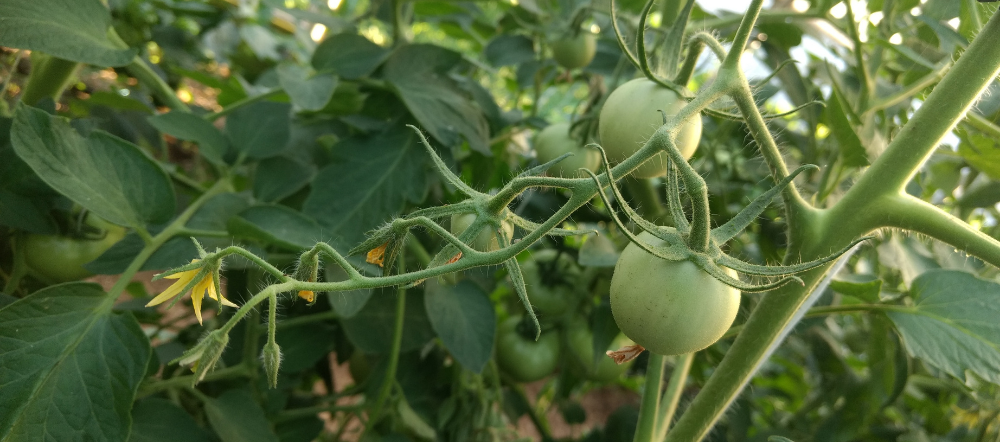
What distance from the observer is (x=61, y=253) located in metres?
0.60

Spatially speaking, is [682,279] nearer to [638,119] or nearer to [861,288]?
[638,119]

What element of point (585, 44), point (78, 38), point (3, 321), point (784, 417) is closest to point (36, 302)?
point (3, 321)

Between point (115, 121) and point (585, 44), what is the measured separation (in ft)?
2.00

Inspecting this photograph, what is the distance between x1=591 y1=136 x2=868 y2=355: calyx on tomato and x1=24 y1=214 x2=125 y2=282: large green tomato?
517 millimetres

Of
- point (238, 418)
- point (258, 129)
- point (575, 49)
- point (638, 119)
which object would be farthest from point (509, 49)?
point (238, 418)

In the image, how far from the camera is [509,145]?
939mm

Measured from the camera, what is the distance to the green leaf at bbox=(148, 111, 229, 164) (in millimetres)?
620

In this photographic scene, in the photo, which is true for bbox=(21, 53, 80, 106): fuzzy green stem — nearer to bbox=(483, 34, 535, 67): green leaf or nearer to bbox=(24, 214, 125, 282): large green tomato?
bbox=(24, 214, 125, 282): large green tomato

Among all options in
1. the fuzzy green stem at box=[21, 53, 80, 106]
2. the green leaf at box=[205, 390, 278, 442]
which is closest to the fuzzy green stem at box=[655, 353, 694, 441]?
the green leaf at box=[205, 390, 278, 442]

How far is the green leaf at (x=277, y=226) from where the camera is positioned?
1.70 ft

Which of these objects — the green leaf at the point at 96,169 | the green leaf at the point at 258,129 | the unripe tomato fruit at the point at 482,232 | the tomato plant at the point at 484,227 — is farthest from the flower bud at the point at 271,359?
the green leaf at the point at 258,129

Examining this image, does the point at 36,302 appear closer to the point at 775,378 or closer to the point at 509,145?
the point at 509,145

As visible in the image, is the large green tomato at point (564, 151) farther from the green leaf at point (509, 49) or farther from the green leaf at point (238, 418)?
the green leaf at point (238, 418)

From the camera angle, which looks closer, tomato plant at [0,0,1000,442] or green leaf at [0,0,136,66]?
tomato plant at [0,0,1000,442]
